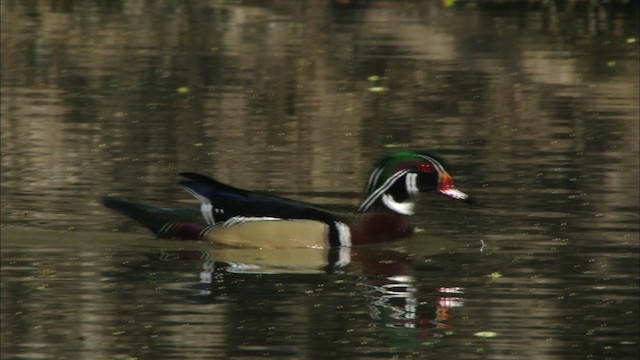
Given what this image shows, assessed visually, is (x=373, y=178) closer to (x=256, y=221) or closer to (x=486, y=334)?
(x=256, y=221)

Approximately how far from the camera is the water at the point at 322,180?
11852 mm

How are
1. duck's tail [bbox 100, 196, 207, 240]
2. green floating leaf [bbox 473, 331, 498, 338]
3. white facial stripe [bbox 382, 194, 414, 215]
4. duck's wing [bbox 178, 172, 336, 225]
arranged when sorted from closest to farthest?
green floating leaf [bbox 473, 331, 498, 338] → duck's wing [bbox 178, 172, 336, 225] → duck's tail [bbox 100, 196, 207, 240] → white facial stripe [bbox 382, 194, 414, 215]

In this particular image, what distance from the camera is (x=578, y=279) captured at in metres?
13.5

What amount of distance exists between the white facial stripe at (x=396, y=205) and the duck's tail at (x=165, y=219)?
1310 millimetres

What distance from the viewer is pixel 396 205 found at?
15.5 metres

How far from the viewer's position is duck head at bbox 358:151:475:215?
50.9 feet

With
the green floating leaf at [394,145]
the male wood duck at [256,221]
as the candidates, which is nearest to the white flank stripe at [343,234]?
the male wood duck at [256,221]

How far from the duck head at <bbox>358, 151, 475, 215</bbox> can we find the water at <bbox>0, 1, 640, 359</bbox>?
25cm

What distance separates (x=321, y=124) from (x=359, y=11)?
15.2 m

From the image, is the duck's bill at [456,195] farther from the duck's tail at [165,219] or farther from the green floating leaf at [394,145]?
the green floating leaf at [394,145]

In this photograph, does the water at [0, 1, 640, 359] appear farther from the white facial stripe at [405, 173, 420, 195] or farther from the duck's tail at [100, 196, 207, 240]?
the white facial stripe at [405, 173, 420, 195]

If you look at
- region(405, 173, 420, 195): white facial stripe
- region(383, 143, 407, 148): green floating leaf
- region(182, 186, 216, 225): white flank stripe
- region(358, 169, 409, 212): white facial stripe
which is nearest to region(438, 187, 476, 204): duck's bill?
region(405, 173, 420, 195): white facial stripe

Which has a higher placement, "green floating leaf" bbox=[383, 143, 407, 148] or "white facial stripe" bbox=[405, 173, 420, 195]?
"white facial stripe" bbox=[405, 173, 420, 195]

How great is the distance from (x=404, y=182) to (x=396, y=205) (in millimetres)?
176
